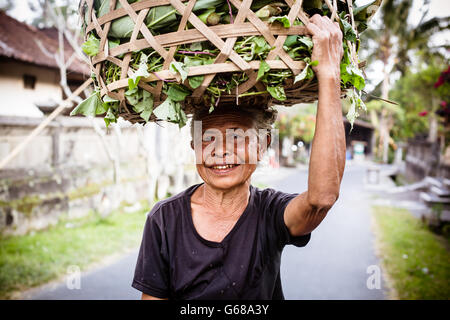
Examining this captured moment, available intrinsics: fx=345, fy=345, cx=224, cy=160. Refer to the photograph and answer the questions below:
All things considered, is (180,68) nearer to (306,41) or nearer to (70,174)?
(306,41)

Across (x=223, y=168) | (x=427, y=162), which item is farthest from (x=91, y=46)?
(x=427, y=162)

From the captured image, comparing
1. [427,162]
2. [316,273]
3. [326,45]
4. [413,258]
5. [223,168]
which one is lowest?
[316,273]

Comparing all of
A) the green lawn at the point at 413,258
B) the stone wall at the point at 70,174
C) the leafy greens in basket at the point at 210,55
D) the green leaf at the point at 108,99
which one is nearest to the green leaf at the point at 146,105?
the leafy greens in basket at the point at 210,55

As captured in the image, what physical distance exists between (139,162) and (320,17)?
9.78 meters

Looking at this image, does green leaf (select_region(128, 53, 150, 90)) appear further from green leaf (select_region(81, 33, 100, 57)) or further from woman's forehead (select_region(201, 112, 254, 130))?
woman's forehead (select_region(201, 112, 254, 130))

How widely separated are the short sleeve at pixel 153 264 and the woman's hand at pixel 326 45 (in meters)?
1.01

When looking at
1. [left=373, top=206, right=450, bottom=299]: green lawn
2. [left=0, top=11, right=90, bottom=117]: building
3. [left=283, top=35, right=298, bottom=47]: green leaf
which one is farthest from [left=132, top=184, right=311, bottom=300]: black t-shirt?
[left=0, top=11, right=90, bottom=117]: building

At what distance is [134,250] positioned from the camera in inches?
240

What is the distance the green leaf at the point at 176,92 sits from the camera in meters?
1.19

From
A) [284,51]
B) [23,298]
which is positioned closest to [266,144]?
[284,51]

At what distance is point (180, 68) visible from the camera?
1094 millimetres

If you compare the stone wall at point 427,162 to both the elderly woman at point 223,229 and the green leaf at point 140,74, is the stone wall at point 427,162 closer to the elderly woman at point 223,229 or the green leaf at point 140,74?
the elderly woman at point 223,229

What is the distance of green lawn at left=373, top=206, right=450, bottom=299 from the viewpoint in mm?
4551

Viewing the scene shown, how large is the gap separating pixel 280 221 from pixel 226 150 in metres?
0.40
